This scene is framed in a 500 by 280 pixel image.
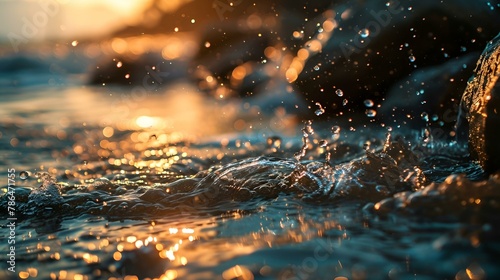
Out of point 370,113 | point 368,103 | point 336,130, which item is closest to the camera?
point 336,130

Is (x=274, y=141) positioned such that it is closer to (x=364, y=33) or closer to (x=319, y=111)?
(x=319, y=111)

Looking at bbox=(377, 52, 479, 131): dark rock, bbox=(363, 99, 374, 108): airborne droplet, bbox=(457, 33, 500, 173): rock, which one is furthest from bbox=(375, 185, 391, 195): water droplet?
bbox=(363, 99, 374, 108): airborne droplet

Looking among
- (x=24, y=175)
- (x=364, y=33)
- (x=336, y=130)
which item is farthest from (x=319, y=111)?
(x=24, y=175)

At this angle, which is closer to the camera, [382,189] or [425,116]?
[382,189]

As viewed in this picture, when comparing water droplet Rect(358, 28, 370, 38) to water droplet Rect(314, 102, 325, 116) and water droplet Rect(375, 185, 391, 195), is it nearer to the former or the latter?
water droplet Rect(314, 102, 325, 116)

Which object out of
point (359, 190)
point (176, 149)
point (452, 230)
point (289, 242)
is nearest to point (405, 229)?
point (452, 230)

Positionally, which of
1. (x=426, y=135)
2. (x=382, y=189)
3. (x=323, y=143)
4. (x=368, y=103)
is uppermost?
(x=368, y=103)

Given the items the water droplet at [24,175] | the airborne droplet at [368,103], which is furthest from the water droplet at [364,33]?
the water droplet at [24,175]
